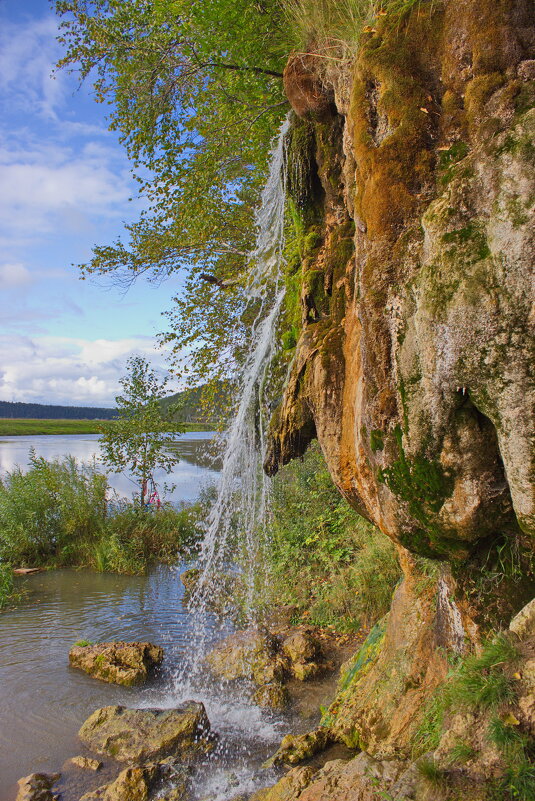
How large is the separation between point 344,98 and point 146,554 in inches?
473

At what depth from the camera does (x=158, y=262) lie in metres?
13.2

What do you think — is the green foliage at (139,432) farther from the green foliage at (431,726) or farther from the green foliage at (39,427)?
the green foliage at (39,427)

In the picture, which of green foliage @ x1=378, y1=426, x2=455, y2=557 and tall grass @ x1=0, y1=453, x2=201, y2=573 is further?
tall grass @ x1=0, y1=453, x2=201, y2=573

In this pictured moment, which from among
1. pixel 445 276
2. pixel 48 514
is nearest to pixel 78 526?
pixel 48 514

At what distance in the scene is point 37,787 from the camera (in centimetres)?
480

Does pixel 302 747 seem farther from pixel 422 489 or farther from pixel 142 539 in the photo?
pixel 142 539

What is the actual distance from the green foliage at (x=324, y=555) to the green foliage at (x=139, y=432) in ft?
15.0

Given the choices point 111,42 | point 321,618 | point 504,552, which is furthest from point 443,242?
point 111,42

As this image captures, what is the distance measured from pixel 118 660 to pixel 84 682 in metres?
0.50

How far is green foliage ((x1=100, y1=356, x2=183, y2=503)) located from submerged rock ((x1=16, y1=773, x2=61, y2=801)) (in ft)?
32.3

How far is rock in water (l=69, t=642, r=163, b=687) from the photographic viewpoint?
711 cm

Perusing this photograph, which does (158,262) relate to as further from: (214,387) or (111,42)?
(111,42)

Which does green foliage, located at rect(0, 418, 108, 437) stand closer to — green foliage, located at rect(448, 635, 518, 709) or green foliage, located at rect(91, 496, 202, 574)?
green foliage, located at rect(91, 496, 202, 574)

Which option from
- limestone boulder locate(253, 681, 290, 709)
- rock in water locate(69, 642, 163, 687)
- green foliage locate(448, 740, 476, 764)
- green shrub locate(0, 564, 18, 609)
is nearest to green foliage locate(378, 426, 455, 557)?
green foliage locate(448, 740, 476, 764)
